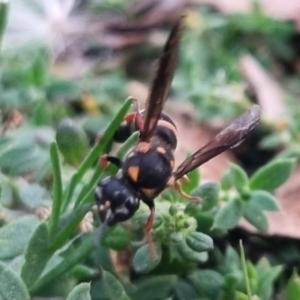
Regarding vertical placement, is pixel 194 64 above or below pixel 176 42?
below

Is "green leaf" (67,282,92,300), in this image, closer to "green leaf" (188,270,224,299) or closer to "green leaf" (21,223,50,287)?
"green leaf" (21,223,50,287)

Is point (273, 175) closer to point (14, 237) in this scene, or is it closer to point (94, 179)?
point (94, 179)

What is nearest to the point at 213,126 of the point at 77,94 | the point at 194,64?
the point at 194,64

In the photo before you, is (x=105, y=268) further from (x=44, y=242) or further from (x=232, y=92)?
(x=232, y=92)

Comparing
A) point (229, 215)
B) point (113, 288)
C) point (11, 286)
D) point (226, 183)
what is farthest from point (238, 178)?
point (11, 286)

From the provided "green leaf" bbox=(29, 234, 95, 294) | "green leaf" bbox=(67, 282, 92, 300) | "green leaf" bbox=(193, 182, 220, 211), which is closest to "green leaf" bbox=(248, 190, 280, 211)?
"green leaf" bbox=(193, 182, 220, 211)

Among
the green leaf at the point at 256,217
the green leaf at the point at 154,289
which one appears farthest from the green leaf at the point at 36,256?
the green leaf at the point at 256,217
